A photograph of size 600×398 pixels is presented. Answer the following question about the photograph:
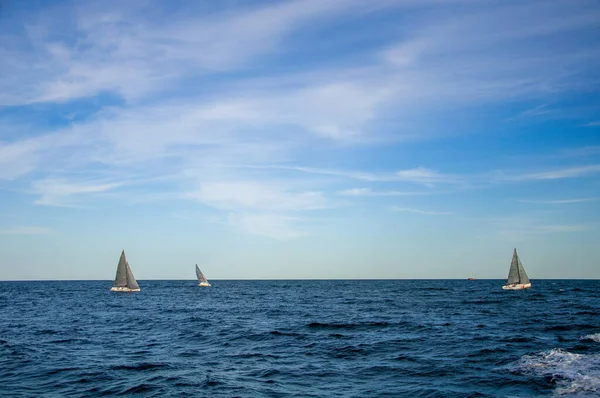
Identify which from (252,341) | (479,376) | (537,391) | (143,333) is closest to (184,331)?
(143,333)

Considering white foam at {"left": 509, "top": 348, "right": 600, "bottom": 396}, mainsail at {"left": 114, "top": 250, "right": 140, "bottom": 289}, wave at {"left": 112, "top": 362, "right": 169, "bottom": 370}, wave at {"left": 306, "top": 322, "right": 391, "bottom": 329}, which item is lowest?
wave at {"left": 306, "top": 322, "right": 391, "bottom": 329}

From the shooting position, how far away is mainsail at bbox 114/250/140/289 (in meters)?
93.1

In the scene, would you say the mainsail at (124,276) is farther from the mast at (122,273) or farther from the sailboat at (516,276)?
the sailboat at (516,276)

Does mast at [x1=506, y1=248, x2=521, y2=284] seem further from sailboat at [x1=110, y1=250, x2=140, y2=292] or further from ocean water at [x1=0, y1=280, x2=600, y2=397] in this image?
sailboat at [x1=110, y1=250, x2=140, y2=292]

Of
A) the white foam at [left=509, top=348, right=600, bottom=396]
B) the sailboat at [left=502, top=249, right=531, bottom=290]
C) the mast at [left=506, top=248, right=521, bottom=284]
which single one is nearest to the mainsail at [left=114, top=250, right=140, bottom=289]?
the mast at [left=506, top=248, right=521, bottom=284]

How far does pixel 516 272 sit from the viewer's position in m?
100

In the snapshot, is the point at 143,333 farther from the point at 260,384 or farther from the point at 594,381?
the point at 594,381

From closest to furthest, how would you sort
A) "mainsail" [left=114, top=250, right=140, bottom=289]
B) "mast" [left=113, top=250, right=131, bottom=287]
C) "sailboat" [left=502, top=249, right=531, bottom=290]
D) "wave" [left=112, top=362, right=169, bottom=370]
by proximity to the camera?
"wave" [left=112, top=362, right=169, bottom=370] → "mast" [left=113, top=250, right=131, bottom=287] → "mainsail" [left=114, top=250, right=140, bottom=289] → "sailboat" [left=502, top=249, right=531, bottom=290]

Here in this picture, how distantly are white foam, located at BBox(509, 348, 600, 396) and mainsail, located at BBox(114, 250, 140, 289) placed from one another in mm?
84474

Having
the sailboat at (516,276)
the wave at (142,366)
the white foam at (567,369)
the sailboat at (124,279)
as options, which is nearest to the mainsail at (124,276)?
the sailboat at (124,279)

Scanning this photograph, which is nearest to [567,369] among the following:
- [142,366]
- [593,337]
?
[593,337]

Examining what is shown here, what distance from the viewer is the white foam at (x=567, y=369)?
17.4 meters

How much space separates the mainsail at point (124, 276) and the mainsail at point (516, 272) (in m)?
84.1

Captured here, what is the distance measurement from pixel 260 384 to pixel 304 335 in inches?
585
